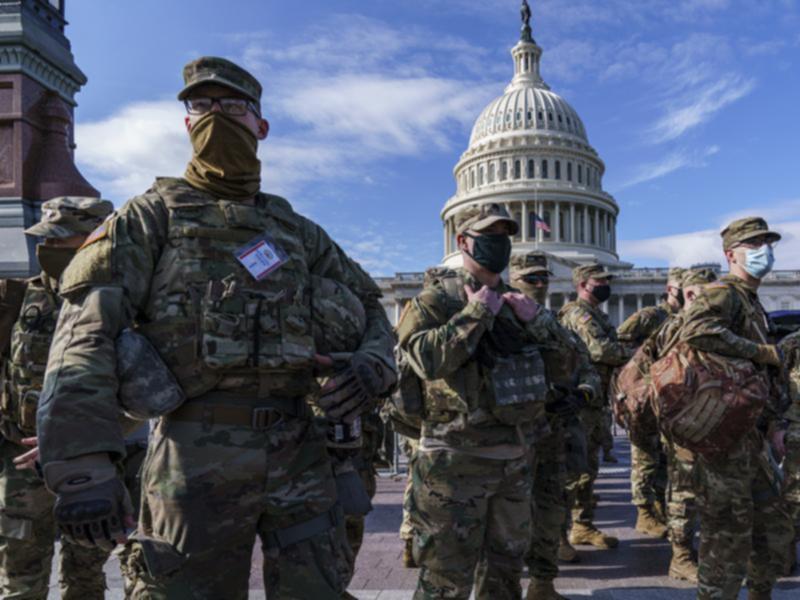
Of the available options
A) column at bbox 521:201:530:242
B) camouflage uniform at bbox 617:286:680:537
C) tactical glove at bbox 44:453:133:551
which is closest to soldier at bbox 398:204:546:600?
tactical glove at bbox 44:453:133:551

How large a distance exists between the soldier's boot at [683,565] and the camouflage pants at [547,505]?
1.08m

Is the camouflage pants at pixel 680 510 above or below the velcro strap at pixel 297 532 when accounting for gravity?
below

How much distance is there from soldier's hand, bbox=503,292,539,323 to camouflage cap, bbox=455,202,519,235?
375 mm

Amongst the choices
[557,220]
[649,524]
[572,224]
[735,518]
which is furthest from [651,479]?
[572,224]

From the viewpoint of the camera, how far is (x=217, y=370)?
2.41m

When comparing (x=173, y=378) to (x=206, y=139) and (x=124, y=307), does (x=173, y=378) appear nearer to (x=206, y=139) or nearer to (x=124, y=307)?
(x=124, y=307)

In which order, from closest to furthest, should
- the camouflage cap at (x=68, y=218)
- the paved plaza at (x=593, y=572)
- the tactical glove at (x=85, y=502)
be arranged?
the tactical glove at (x=85, y=502), the camouflage cap at (x=68, y=218), the paved plaza at (x=593, y=572)

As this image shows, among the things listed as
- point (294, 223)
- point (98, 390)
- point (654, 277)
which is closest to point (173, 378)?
point (98, 390)

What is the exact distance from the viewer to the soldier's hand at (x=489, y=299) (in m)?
3.39

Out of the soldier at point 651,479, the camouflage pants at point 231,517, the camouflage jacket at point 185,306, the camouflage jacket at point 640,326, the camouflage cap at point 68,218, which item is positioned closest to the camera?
the camouflage jacket at point 185,306

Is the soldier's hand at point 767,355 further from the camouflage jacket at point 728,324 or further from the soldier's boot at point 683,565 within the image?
the soldier's boot at point 683,565

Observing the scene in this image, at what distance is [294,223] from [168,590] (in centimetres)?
136

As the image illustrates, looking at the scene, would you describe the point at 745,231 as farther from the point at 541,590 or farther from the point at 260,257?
the point at 260,257

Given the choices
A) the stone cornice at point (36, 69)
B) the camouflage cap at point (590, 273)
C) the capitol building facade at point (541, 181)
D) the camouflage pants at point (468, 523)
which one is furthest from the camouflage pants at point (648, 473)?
the capitol building facade at point (541, 181)
